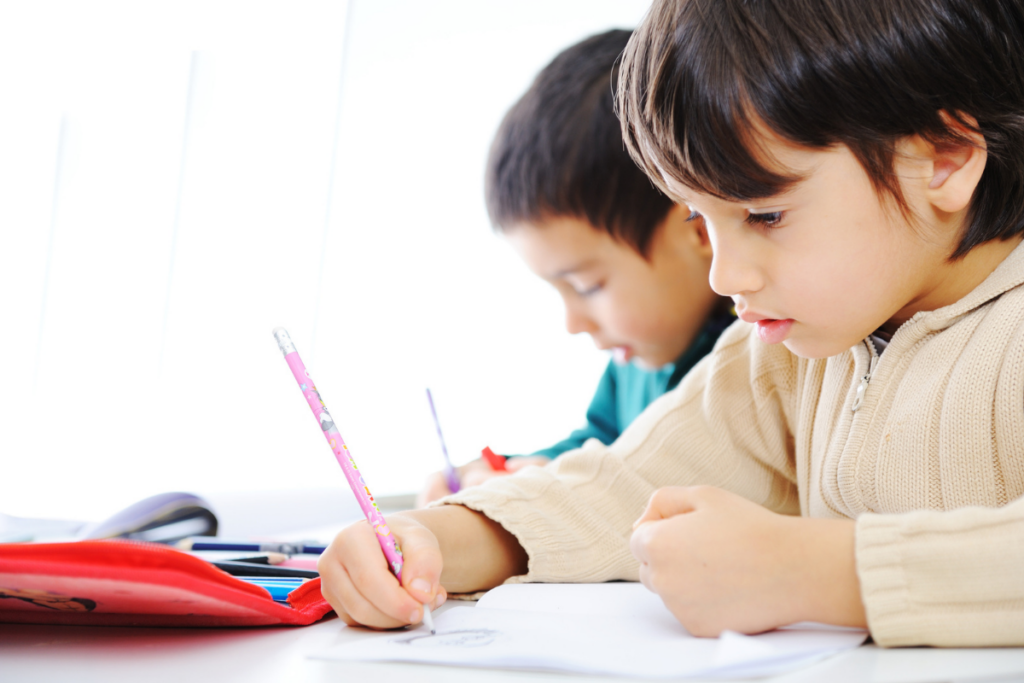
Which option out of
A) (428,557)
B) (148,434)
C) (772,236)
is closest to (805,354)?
(772,236)

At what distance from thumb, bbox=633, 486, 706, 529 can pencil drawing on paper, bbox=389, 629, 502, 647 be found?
11 cm

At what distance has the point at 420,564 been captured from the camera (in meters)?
0.51

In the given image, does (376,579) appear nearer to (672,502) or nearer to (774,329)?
(672,502)

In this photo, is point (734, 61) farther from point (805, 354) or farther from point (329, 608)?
point (329, 608)

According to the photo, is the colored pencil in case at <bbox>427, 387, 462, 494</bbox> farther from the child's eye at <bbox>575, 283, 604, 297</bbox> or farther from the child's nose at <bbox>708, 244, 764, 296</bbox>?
the child's nose at <bbox>708, 244, 764, 296</bbox>

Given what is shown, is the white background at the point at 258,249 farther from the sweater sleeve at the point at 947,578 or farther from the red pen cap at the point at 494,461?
the sweater sleeve at the point at 947,578

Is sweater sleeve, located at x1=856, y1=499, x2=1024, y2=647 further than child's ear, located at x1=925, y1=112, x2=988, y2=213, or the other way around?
child's ear, located at x1=925, y1=112, x2=988, y2=213

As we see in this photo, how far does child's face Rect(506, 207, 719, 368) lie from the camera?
1052 mm

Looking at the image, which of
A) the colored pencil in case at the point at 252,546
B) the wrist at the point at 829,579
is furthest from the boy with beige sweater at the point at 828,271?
the colored pencil in case at the point at 252,546

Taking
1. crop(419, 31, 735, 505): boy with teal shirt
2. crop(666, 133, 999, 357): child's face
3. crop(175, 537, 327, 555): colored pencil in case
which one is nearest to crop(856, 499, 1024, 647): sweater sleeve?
crop(666, 133, 999, 357): child's face

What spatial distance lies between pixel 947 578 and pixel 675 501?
0.14m

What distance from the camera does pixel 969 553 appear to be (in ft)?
1.34

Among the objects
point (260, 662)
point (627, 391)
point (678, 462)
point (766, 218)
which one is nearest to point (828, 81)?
point (766, 218)

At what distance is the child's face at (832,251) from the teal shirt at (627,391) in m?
0.48
